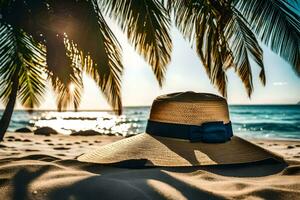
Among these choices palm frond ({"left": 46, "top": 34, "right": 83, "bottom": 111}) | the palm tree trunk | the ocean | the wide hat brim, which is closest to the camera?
the wide hat brim

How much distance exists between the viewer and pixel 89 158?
96.8 inches

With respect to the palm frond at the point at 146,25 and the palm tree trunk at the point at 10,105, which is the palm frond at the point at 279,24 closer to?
the palm frond at the point at 146,25

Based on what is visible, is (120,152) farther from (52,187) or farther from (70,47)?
(70,47)

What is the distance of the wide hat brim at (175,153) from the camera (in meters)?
2.17

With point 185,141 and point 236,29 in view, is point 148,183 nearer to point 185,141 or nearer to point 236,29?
point 185,141

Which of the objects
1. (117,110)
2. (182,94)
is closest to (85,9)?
(117,110)

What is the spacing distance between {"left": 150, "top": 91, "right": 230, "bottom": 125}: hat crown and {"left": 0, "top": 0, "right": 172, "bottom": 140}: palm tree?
4.61 ft

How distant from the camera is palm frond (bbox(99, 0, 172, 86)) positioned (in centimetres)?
416

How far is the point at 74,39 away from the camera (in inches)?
155

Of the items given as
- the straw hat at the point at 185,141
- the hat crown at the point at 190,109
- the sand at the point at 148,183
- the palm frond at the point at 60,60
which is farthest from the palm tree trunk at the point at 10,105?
the sand at the point at 148,183

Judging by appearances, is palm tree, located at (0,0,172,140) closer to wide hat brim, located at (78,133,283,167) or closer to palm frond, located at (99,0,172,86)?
palm frond, located at (99,0,172,86)

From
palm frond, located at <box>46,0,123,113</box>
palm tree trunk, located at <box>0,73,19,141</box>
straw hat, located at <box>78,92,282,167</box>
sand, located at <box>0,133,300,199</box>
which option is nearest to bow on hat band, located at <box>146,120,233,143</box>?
straw hat, located at <box>78,92,282,167</box>

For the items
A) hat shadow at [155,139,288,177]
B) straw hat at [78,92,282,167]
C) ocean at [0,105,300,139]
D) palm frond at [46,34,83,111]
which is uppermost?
palm frond at [46,34,83,111]

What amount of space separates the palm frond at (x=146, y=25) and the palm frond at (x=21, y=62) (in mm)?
1027
